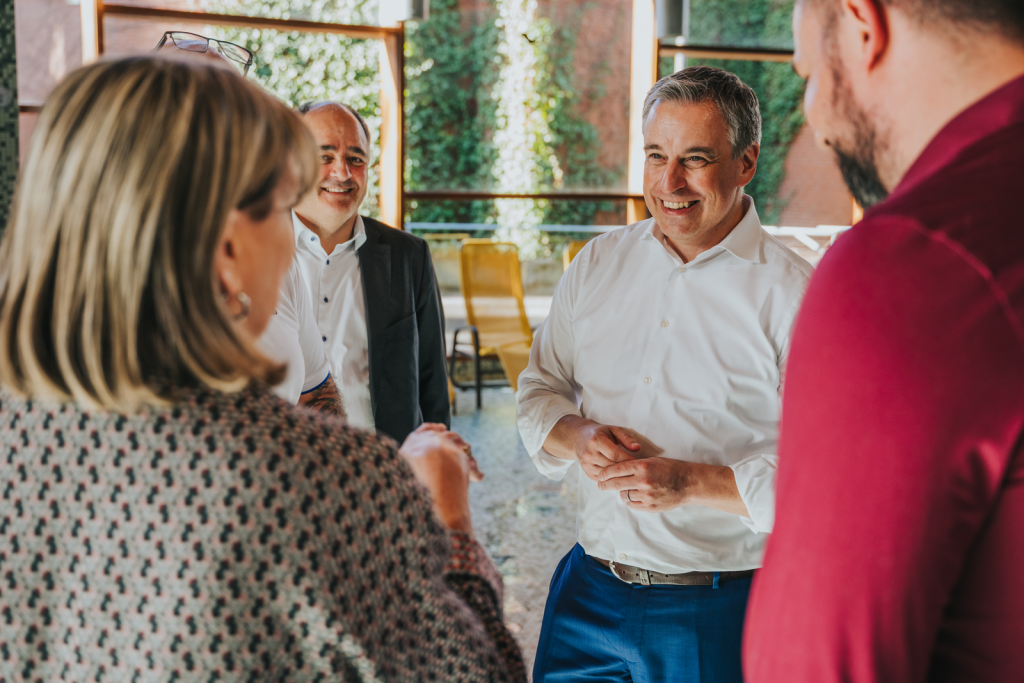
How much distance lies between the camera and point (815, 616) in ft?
2.16

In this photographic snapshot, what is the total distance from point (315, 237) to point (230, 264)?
190cm

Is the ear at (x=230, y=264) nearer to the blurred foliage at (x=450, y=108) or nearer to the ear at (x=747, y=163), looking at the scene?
the ear at (x=747, y=163)

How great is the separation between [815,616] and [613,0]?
441 inches

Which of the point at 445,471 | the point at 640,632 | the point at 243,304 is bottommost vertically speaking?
the point at 640,632

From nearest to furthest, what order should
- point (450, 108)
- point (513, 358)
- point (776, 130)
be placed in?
point (513, 358) < point (450, 108) < point (776, 130)

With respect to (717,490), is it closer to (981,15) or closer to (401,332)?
(981,15)

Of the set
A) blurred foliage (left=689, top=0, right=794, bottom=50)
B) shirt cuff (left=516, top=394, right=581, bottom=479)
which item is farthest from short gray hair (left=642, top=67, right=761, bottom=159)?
blurred foliage (left=689, top=0, right=794, bottom=50)

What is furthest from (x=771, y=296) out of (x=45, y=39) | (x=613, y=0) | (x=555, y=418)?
(x=613, y=0)

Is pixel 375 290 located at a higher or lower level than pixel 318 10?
lower

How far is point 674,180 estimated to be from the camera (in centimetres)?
178

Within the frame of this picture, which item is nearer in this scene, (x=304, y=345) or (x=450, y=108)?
(x=304, y=345)

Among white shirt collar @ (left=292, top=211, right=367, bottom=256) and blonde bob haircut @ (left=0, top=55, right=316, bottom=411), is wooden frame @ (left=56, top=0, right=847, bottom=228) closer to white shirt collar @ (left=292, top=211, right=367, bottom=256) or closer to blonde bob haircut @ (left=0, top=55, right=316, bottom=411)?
white shirt collar @ (left=292, top=211, right=367, bottom=256)

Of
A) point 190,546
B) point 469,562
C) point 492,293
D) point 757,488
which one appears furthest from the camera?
point 492,293

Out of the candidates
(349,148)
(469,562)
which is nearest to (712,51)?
(349,148)
